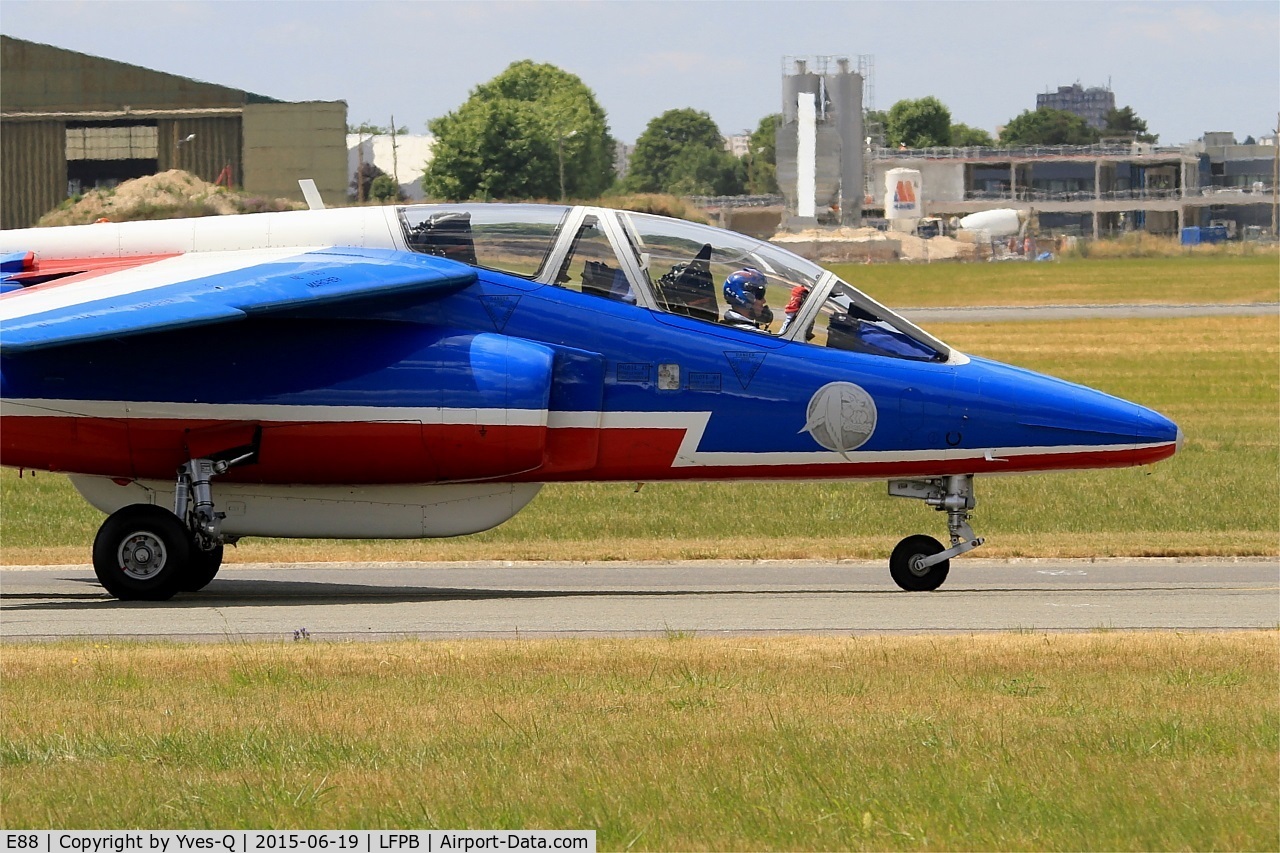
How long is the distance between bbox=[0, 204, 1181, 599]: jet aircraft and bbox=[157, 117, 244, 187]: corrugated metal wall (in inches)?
1925

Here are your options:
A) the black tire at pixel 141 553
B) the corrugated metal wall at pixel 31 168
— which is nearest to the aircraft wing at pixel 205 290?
the black tire at pixel 141 553

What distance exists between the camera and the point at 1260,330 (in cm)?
4769

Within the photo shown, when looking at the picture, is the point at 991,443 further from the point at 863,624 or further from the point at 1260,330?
the point at 1260,330

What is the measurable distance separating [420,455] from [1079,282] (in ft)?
233

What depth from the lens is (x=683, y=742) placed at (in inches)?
287

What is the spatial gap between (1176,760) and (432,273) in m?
7.74

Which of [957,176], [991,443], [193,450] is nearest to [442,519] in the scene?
[193,450]

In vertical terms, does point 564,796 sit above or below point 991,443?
below

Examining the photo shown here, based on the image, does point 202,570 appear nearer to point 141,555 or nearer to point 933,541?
point 141,555

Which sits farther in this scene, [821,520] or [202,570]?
[821,520]

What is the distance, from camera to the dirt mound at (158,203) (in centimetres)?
4041

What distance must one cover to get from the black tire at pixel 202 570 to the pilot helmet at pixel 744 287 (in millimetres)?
4915

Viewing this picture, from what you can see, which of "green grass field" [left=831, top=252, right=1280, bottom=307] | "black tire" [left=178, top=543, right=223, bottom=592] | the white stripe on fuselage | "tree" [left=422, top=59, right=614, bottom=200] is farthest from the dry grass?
"tree" [left=422, top=59, right=614, bottom=200]

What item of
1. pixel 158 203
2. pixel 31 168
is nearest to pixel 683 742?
pixel 158 203
